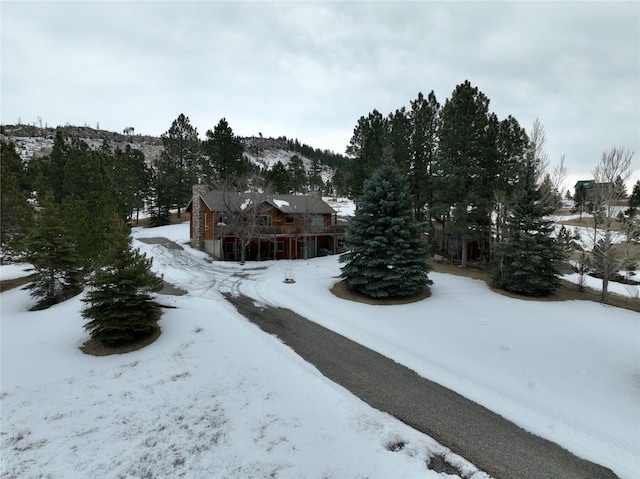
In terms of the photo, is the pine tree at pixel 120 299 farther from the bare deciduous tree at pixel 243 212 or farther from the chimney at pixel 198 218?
the chimney at pixel 198 218

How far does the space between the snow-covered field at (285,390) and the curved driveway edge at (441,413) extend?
0.43 metres

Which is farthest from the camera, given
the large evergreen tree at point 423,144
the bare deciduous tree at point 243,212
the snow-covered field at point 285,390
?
the large evergreen tree at point 423,144

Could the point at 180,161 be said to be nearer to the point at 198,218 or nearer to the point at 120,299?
the point at 198,218

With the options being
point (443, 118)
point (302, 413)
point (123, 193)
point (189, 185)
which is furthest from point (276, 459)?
point (189, 185)

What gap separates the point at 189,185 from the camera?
50.1 metres

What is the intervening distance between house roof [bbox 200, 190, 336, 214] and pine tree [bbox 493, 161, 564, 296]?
717 inches

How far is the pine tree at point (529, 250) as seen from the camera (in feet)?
57.1

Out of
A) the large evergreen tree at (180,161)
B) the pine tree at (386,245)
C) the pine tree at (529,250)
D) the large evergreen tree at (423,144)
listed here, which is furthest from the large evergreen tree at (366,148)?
the large evergreen tree at (180,161)

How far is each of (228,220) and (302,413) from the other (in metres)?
23.5

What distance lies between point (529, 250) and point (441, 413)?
14.0m

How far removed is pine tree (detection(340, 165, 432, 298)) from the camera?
17.1 metres

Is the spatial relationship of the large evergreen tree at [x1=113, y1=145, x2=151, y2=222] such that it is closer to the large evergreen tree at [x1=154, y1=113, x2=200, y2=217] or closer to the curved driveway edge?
the large evergreen tree at [x1=154, y1=113, x2=200, y2=217]

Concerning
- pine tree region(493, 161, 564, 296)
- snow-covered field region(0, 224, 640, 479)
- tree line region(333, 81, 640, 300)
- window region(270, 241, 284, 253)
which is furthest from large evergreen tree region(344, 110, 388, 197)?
snow-covered field region(0, 224, 640, 479)

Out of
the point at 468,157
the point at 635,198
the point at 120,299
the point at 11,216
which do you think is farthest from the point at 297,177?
the point at 120,299
